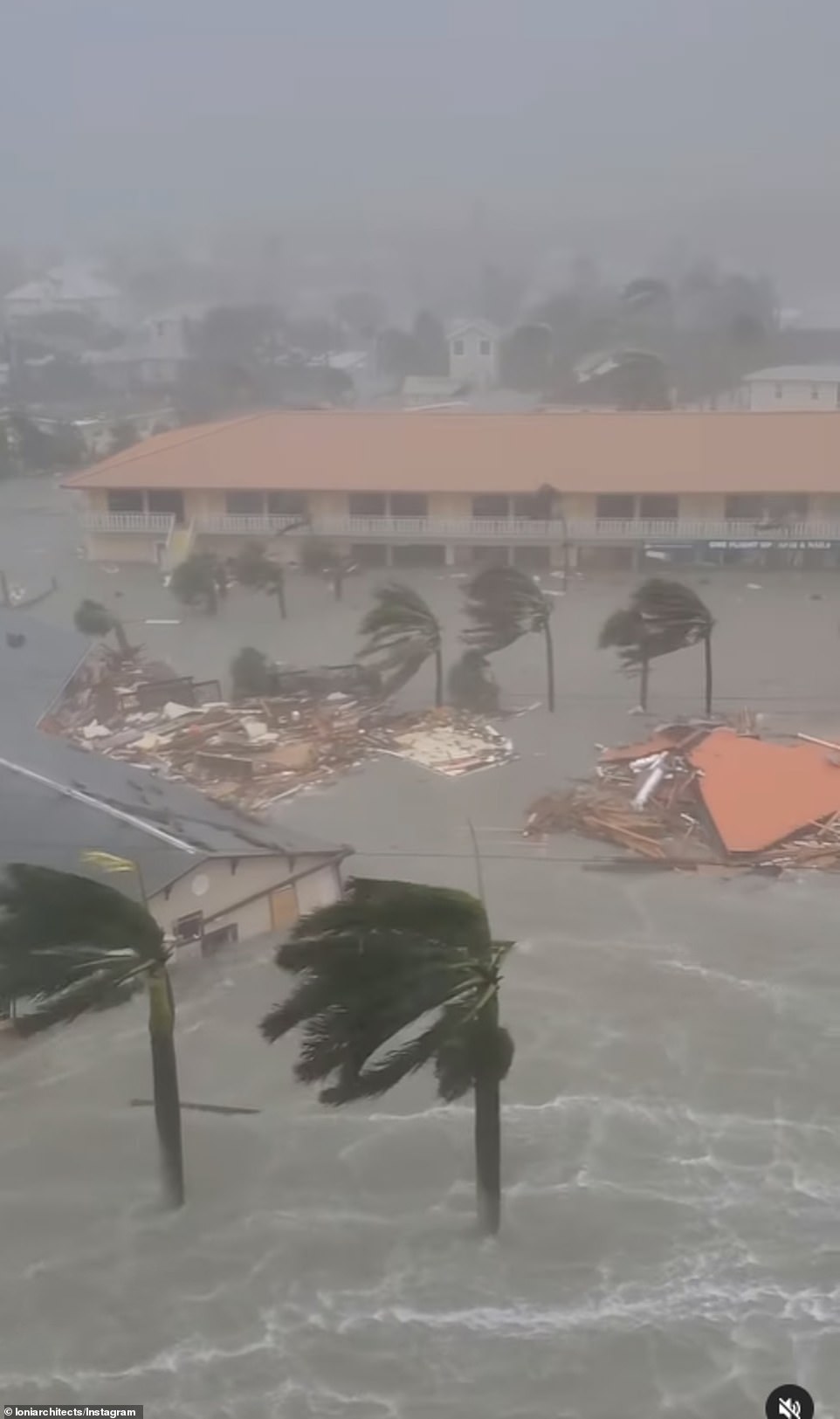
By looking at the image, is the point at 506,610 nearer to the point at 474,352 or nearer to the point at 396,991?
the point at 474,352

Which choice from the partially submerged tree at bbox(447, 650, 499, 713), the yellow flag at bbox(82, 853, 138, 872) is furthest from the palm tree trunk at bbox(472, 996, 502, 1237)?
the partially submerged tree at bbox(447, 650, 499, 713)

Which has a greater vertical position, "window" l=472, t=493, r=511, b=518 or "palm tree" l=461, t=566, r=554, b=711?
"window" l=472, t=493, r=511, b=518

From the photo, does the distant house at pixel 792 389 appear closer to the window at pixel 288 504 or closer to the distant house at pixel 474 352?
the distant house at pixel 474 352

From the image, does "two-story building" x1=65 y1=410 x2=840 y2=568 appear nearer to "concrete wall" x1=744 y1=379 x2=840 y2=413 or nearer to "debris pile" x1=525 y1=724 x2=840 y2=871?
"concrete wall" x1=744 y1=379 x2=840 y2=413

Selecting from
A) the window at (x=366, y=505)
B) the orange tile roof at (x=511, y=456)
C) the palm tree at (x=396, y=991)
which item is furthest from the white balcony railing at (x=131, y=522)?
the palm tree at (x=396, y=991)

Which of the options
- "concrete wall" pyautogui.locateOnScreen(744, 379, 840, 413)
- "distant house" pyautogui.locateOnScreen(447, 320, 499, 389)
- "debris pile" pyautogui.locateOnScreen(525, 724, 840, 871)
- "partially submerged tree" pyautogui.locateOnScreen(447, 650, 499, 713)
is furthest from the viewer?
"concrete wall" pyautogui.locateOnScreen(744, 379, 840, 413)

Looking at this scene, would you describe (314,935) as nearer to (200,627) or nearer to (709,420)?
(200,627)
